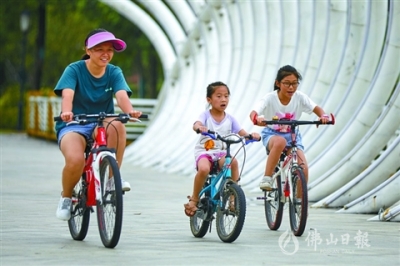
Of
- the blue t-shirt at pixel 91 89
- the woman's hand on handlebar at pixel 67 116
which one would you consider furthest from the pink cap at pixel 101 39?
the woman's hand on handlebar at pixel 67 116

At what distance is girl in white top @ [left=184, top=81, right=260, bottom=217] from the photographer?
9555 millimetres

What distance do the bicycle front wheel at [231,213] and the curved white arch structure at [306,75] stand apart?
2.47m

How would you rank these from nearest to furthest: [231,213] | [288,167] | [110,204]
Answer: [110,204] → [231,213] → [288,167]

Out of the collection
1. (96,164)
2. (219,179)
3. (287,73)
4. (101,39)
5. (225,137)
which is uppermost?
(101,39)

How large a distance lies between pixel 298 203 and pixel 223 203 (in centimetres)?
72

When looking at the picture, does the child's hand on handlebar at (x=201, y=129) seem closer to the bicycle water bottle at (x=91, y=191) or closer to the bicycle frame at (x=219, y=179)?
the bicycle frame at (x=219, y=179)

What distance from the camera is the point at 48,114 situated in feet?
114

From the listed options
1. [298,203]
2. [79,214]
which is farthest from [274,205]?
[79,214]

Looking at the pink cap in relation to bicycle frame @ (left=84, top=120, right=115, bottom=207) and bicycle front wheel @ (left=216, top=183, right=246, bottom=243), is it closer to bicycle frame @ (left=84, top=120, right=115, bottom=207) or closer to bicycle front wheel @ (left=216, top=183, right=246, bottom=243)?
bicycle frame @ (left=84, top=120, right=115, bottom=207)

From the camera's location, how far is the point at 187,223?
10.9 metres

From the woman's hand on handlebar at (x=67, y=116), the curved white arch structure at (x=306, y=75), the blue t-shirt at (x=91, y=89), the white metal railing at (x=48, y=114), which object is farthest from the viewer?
the white metal railing at (x=48, y=114)

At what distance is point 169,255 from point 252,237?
150 centimetres

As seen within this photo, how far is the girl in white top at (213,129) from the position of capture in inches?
376

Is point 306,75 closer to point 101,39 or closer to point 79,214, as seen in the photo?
point 101,39
